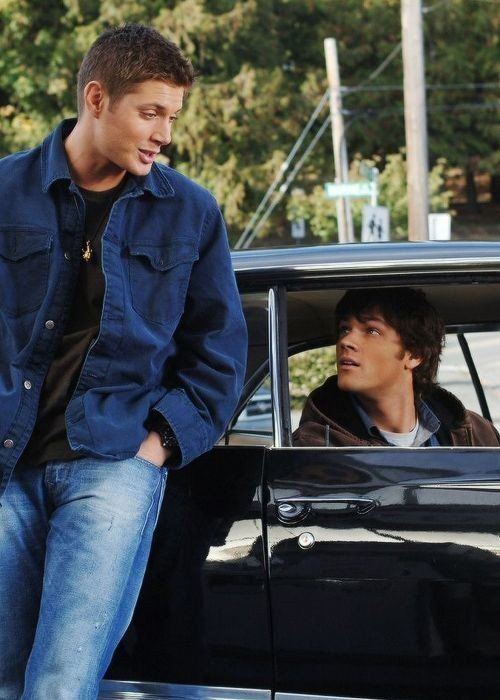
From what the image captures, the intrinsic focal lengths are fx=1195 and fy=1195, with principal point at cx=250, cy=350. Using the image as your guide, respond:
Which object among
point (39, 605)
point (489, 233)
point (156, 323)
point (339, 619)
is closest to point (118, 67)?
point (156, 323)

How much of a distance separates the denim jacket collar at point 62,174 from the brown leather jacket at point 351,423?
2.44ft

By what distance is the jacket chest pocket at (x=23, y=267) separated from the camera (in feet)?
7.54

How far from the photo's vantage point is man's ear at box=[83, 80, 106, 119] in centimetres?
231

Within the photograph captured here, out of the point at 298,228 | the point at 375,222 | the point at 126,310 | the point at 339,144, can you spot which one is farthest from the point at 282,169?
the point at 126,310

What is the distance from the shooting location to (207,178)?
32.2 metres

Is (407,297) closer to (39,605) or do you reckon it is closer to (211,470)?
(211,470)

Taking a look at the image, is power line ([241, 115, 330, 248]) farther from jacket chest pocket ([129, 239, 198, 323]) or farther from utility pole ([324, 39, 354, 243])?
jacket chest pocket ([129, 239, 198, 323])

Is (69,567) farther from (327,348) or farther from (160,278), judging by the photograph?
(327,348)

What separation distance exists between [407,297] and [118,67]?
3.75ft

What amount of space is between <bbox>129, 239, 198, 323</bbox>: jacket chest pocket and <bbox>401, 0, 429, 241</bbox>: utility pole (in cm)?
1496

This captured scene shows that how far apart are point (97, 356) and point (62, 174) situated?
369 millimetres

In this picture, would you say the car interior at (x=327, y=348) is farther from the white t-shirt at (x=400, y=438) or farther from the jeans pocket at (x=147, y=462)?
the jeans pocket at (x=147, y=462)

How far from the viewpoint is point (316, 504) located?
2.59m

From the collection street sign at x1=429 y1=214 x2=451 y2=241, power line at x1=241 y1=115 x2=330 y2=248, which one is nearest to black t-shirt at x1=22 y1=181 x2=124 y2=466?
street sign at x1=429 y1=214 x2=451 y2=241
